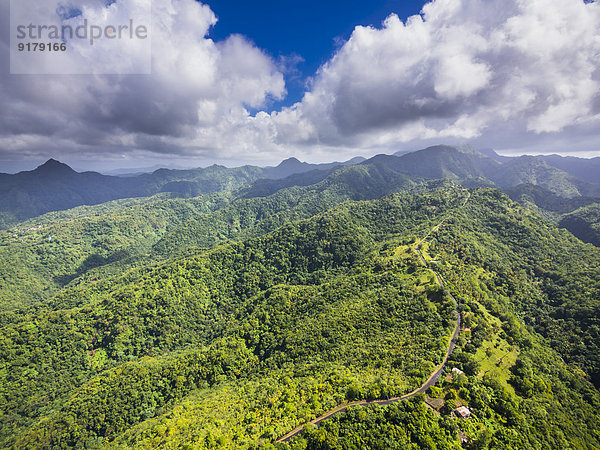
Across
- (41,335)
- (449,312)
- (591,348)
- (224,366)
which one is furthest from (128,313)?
(591,348)

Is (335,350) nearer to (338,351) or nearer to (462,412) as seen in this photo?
(338,351)

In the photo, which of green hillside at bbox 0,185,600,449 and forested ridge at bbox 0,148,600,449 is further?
green hillside at bbox 0,185,600,449

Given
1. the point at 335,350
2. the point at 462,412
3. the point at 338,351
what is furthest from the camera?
the point at 335,350

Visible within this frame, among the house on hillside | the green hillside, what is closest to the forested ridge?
the green hillside

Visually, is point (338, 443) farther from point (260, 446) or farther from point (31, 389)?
point (31, 389)

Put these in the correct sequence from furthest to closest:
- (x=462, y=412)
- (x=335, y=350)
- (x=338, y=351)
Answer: (x=335, y=350)
(x=338, y=351)
(x=462, y=412)

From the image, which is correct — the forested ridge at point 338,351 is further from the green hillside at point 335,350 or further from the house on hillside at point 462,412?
the house on hillside at point 462,412

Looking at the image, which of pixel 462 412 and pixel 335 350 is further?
pixel 335 350

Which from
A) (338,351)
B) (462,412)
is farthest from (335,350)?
(462,412)

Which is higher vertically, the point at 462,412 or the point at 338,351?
→ the point at 462,412

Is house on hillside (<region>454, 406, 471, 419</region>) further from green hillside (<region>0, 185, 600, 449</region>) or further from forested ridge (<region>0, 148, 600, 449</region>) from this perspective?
green hillside (<region>0, 185, 600, 449</region>)
